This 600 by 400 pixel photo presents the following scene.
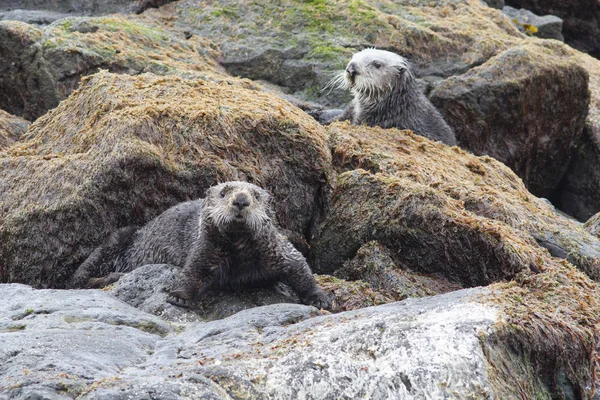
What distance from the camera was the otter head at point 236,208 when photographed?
705 cm

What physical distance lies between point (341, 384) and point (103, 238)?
4553 millimetres

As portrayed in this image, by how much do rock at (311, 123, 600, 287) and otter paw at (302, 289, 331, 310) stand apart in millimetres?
1189

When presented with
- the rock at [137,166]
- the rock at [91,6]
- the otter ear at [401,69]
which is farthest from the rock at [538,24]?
the rock at [137,166]

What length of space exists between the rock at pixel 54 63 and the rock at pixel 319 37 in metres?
1.89

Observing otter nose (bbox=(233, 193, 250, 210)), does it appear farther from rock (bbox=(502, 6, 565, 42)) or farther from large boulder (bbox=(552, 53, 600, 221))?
rock (bbox=(502, 6, 565, 42))

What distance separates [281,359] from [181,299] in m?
2.09

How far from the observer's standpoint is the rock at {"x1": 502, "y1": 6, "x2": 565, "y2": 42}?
19.3m

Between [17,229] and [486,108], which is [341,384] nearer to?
[17,229]

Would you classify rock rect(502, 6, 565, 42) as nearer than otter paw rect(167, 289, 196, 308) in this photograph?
No

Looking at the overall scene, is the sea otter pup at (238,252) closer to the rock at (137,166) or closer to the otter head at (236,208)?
the otter head at (236,208)

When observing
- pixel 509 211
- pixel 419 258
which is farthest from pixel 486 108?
pixel 419 258

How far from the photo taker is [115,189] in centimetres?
881

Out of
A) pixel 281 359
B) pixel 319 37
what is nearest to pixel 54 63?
pixel 319 37

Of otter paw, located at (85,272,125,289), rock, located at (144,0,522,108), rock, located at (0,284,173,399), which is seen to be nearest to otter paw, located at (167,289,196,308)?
rock, located at (0,284,173,399)
